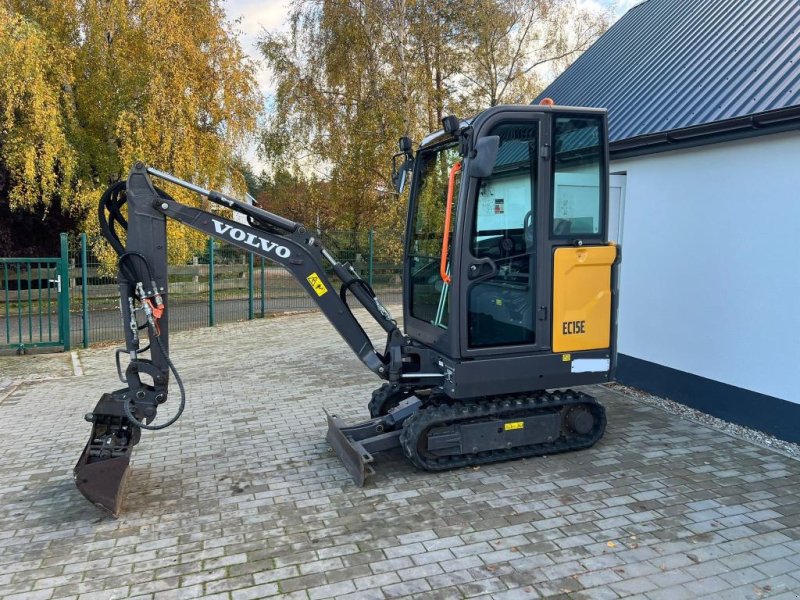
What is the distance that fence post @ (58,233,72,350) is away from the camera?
32.3ft

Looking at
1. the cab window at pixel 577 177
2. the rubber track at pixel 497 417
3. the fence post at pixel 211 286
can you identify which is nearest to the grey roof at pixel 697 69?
the cab window at pixel 577 177

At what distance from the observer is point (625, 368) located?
7.60 meters

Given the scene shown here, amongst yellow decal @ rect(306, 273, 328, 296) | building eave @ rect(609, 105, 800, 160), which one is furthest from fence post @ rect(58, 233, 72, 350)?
building eave @ rect(609, 105, 800, 160)

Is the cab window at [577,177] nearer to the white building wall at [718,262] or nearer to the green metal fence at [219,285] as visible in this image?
the white building wall at [718,262]

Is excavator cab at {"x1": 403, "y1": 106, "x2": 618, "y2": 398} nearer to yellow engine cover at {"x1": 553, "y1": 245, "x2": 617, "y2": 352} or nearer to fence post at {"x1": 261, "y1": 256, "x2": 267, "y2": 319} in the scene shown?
yellow engine cover at {"x1": 553, "y1": 245, "x2": 617, "y2": 352}

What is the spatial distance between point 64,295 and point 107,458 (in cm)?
685

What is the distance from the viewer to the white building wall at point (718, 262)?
5.55m

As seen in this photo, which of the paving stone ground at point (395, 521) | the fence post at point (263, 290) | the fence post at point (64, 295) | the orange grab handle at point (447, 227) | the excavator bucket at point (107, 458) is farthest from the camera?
the fence post at point (263, 290)

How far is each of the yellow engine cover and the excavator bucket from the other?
11.1ft

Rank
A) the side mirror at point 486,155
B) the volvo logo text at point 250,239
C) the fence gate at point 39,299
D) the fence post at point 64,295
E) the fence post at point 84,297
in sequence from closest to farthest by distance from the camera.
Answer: the side mirror at point 486,155 → the volvo logo text at point 250,239 → the fence gate at point 39,299 → the fence post at point 64,295 → the fence post at point 84,297

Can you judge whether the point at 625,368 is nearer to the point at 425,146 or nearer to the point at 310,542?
the point at 425,146

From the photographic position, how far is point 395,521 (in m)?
4.08

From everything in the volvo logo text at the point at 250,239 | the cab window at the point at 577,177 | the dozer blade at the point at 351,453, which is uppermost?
the cab window at the point at 577,177

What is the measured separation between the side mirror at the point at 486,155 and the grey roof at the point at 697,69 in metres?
3.04
